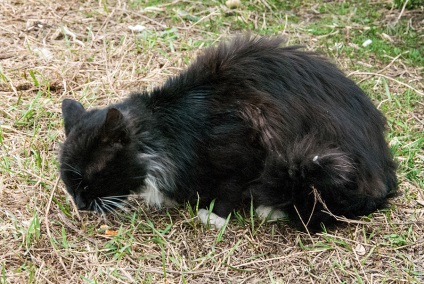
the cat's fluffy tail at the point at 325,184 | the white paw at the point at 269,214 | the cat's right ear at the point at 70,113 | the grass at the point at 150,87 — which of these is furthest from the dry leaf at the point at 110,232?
the cat's fluffy tail at the point at 325,184

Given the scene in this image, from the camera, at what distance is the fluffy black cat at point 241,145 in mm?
3783

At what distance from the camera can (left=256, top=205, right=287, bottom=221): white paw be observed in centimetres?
405

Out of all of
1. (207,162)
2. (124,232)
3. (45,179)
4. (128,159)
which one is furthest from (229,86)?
(45,179)

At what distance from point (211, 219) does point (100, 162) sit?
849 millimetres

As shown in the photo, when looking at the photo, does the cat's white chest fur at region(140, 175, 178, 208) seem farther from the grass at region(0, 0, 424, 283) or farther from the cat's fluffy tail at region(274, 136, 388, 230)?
the cat's fluffy tail at region(274, 136, 388, 230)

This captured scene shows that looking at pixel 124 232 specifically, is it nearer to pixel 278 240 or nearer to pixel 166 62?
pixel 278 240

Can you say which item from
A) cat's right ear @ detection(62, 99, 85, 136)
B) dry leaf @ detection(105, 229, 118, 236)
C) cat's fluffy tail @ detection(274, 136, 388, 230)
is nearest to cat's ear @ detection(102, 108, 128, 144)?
cat's right ear @ detection(62, 99, 85, 136)

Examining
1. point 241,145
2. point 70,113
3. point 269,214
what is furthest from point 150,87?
point 269,214

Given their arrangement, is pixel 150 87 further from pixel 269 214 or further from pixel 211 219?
pixel 269 214

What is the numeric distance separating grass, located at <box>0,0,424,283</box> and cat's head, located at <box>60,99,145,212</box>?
0.88 feet

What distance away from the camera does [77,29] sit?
20.2ft

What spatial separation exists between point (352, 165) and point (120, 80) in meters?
2.32

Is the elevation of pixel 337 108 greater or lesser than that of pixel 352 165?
greater

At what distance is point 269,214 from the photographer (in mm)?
4047
